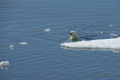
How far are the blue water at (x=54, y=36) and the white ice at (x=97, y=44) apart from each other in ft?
1.25

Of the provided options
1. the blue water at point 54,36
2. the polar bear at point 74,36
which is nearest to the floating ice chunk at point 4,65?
the blue water at point 54,36

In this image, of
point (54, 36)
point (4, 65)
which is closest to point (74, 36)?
point (54, 36)

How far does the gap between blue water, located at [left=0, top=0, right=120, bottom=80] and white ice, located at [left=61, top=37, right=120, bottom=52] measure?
0.38 metres

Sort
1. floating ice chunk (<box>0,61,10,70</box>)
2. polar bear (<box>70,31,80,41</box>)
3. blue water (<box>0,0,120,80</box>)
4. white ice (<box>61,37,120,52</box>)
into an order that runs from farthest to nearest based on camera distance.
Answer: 1. polar bear (<box>70,31,80,41</box>)
2. white ice (<box>61,37,120,52</box>)
3. floating ice chunk (<box>0,61,10,70</box>)
4. blue water (<box>0,0,120,80</box>)

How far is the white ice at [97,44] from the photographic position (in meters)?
15.7

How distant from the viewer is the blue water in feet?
43.6

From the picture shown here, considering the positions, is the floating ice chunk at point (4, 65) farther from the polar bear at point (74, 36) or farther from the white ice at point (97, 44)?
the polar bear at point (74, 36)

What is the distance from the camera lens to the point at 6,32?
18.1m

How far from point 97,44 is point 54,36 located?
227cm

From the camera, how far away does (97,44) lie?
15.8 metres

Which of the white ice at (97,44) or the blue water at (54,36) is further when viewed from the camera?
the white ice at (97,44)

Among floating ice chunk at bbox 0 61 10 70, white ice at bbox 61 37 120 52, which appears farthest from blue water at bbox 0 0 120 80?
white ice at bbox 61 37 120 52

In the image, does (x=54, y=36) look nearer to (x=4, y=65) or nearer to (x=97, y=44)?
(x=97, y=44)

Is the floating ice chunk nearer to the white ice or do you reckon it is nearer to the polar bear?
the white ice
